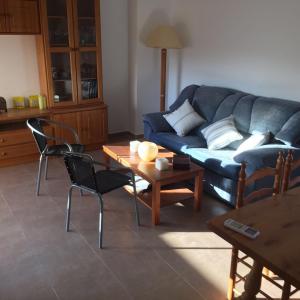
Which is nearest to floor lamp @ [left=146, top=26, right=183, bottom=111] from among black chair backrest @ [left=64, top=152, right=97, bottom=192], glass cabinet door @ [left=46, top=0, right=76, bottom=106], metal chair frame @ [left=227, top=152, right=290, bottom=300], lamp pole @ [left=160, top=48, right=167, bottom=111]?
lamp pole @ [left=160, top=48, right=167, bottom=111]

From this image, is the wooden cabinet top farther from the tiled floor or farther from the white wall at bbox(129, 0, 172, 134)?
the white wall at bbox(129, 0, 172, 134)

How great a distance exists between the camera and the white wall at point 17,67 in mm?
4051

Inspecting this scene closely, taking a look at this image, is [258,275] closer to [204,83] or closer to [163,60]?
[204,83]

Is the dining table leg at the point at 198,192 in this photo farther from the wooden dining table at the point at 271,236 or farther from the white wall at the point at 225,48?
the white wall at the point at 225,48

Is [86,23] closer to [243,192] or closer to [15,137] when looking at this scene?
[15,137]

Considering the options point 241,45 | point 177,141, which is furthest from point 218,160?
point 241,45

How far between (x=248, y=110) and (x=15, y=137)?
8.27 feet

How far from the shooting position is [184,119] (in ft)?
12.7

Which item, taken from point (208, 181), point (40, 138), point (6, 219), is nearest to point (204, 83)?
point (208, 181)

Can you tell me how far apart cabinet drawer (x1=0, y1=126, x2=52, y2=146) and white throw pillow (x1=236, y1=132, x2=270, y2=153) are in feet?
7.63

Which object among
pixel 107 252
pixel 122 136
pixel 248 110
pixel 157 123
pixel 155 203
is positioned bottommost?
pixel 107 252

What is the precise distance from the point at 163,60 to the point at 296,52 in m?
1.80

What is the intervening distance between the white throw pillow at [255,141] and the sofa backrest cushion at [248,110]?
0.09 metres

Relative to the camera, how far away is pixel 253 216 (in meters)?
1.59
